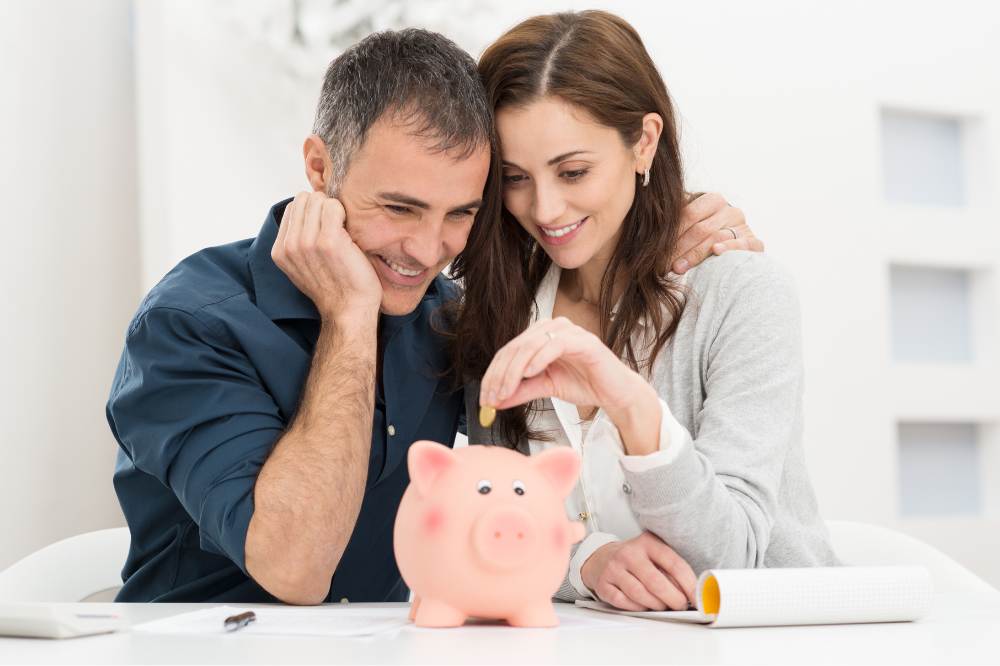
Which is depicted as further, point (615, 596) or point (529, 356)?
point (615, 596)

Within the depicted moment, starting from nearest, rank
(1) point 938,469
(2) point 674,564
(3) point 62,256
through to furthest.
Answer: (2) point 674,564, (3) point 62,256, (1) point 938,469

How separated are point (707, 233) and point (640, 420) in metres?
0.68

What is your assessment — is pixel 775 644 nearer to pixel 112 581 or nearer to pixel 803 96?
pixel 112 581

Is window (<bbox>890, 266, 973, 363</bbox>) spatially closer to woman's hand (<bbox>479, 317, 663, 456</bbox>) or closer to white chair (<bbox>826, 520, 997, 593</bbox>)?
white chair (<bbox>826, 520, 997, 593</bbox>)

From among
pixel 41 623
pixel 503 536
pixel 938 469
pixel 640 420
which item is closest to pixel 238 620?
pixel 41 623

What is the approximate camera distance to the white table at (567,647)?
751mm

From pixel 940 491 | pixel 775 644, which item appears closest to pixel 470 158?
pixel 775 644

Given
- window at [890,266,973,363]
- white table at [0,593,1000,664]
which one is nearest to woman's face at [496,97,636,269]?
white table at [0,593,1000,664]

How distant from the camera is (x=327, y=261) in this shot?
1408mm

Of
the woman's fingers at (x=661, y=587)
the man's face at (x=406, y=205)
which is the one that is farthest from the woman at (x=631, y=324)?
the man's face at (x=406, y=205)

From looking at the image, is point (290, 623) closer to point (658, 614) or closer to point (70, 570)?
point (658, 614)

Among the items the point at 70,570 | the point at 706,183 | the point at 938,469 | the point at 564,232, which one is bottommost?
the point at 938,469

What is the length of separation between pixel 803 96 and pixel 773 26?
0.30 m

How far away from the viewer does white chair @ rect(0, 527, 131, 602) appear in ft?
5.20
